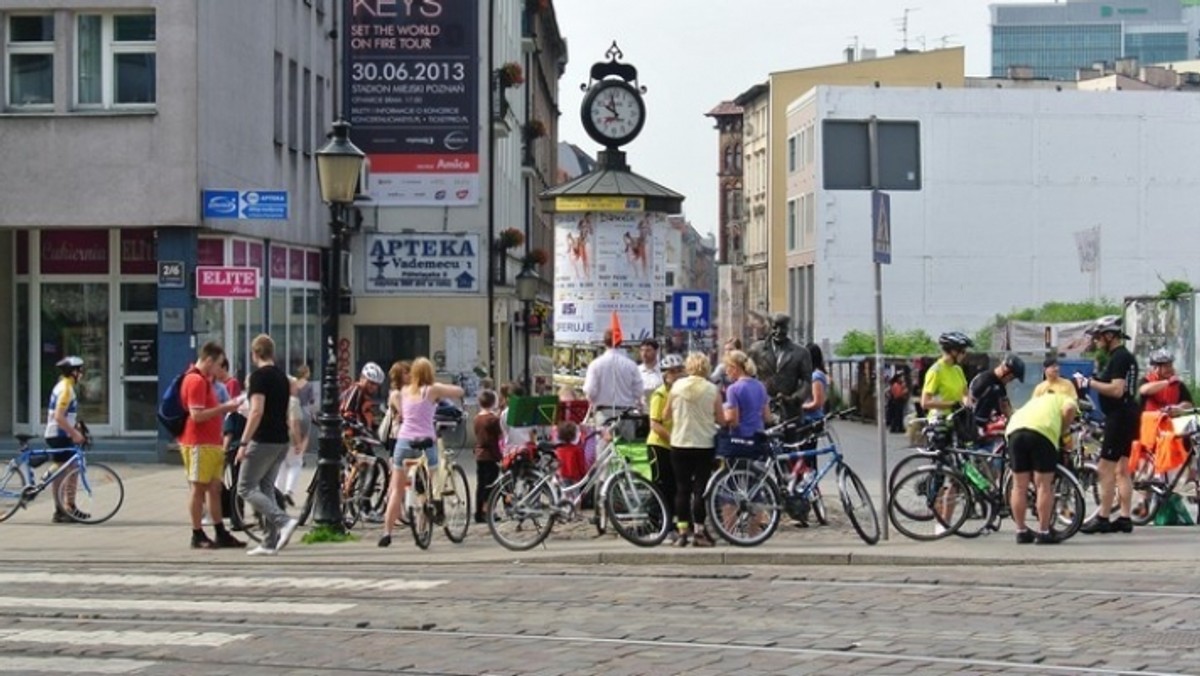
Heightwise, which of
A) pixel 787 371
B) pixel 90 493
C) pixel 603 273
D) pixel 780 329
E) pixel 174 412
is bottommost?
pixel 90 493

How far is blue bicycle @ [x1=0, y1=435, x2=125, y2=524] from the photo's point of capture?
22.0m

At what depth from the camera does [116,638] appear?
1254cm

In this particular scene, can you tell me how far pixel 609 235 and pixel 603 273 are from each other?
0.58m

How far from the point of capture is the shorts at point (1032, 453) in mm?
17484

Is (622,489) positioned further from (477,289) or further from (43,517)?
(477,289)

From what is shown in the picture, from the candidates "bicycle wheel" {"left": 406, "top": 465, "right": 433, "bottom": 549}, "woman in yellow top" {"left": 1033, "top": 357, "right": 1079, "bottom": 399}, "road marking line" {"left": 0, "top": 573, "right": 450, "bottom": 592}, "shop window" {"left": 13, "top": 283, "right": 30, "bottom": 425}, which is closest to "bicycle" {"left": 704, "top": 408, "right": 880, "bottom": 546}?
"woman in yellow top" {"left": 1033, "top": 357, "right": 1079, "bottom": 399}

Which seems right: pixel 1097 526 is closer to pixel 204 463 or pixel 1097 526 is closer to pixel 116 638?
pixel 204 463

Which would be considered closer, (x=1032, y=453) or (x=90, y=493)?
(x=1032, y=453)

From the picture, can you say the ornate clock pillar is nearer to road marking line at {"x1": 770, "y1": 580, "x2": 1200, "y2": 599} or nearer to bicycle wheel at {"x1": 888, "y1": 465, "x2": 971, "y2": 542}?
bicycle wheel at {"x1": 888, "y1": 465, "x2": 971, "y2": 542}

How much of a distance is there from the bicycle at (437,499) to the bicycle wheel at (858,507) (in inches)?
139

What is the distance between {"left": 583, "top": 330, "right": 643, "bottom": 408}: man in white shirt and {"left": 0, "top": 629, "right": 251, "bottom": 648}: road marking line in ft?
25.7

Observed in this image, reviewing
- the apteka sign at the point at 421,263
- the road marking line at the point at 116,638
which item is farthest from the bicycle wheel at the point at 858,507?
the apteka sign at the point at 421,263

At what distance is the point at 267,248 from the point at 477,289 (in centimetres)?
581

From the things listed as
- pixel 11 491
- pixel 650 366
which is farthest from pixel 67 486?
pixel 650 366
